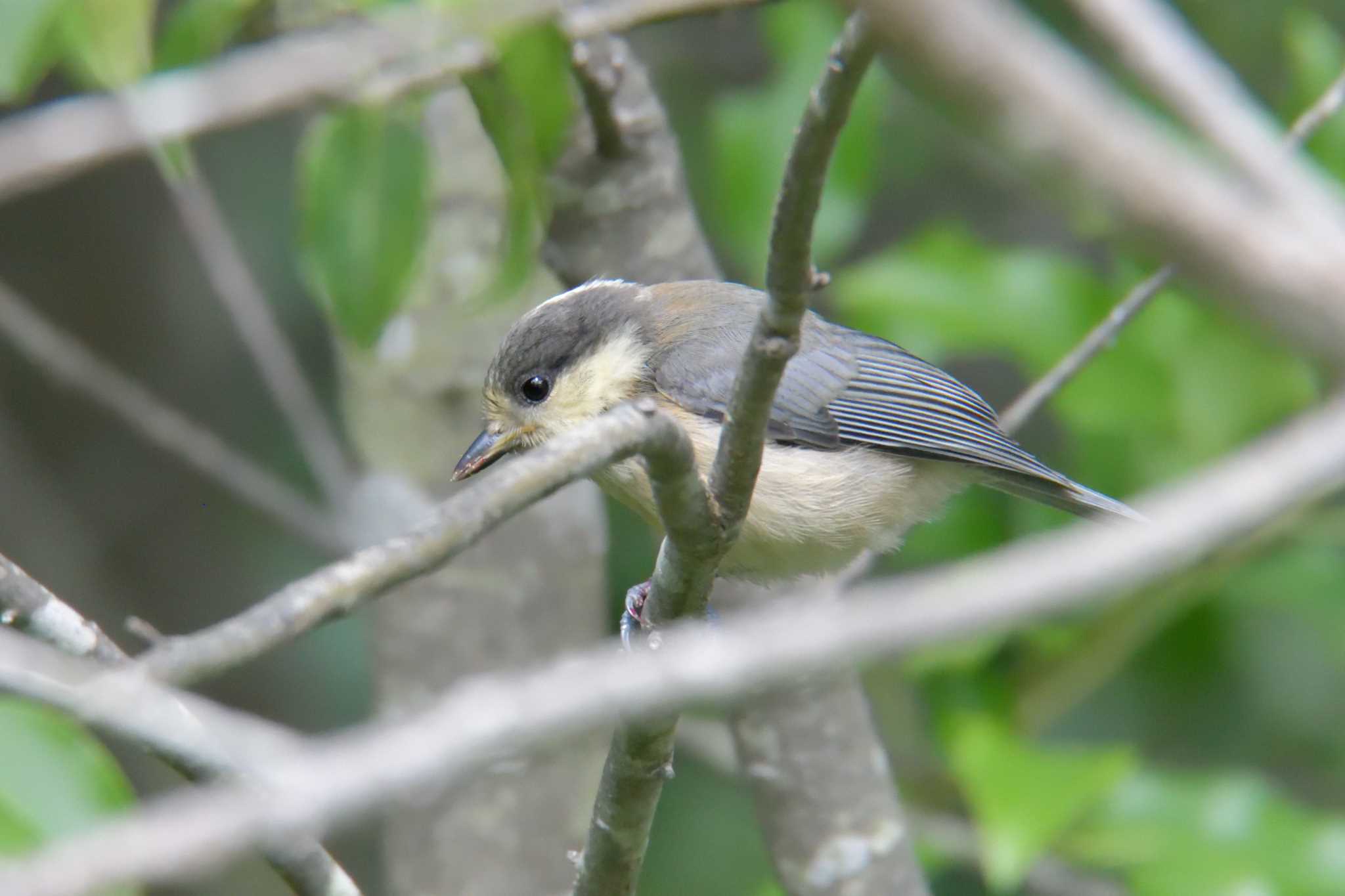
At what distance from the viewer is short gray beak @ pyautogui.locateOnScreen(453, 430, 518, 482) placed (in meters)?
3.23

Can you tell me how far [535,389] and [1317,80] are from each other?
6.74 ft

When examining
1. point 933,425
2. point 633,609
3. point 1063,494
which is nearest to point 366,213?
point 633,609

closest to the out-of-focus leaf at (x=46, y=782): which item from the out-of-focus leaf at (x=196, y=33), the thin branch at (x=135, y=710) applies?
the thin branch at (x=135, y=710)

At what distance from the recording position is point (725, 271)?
5.44m

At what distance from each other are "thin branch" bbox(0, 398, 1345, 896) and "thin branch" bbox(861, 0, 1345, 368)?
0.08 m

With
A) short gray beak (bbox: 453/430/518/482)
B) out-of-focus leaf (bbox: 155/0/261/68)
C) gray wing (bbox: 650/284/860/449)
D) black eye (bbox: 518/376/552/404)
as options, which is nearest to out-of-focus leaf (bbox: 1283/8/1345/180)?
gray wing (bbox: 650/284/860/449)

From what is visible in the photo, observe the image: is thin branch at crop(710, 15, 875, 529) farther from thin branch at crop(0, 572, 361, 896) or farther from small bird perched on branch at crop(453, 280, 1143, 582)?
small bird perched on branch at crop(453, 280, 1143, 582)

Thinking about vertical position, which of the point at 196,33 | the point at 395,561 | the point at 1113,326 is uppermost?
the point at 196,33

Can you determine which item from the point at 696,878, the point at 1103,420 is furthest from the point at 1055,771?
the point at 696,878

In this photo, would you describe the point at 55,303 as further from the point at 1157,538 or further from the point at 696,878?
the point at 1157,538

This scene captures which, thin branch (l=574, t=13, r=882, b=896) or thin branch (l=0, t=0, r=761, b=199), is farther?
thin branch (l=574, t=13, r=882, b=896)

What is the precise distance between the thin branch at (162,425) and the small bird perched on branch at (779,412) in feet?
2.99

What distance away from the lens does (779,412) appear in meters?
3.30

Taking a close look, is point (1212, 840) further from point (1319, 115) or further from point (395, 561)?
point (395, 561)
